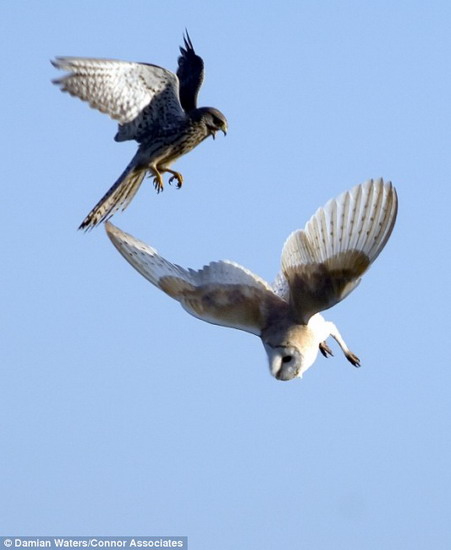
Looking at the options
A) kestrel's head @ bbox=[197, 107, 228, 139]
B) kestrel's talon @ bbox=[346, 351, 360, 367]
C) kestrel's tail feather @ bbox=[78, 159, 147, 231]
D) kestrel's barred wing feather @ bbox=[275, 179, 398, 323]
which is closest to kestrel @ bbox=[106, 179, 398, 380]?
kestrel's barred wing feather @ bbox=[275, 179, 398, 323]

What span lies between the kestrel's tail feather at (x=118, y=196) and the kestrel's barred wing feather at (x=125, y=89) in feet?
1.60

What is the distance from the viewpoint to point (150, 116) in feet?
54.5

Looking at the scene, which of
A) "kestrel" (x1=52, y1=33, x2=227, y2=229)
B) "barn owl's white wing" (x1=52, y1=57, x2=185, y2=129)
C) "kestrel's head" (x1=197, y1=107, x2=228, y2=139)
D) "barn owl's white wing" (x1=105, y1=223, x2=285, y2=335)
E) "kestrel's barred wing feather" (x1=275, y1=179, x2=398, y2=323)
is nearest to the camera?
"kestrel's barred wing feather" (x1=275, y1=179, x2=398, y2=323)

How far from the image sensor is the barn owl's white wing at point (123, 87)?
15.5 meters

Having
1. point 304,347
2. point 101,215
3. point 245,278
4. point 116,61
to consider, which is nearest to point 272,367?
point 304,347

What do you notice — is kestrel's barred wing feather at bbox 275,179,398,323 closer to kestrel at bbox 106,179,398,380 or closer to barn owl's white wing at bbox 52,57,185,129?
kestrel at bbox 106,179,398,380

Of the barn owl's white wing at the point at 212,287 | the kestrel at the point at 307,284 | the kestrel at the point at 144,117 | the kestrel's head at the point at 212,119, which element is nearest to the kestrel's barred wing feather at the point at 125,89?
the kestrel at the point at 144,117

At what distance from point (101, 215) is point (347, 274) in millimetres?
3834

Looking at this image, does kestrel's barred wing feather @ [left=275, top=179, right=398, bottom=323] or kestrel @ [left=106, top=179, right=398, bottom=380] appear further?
kestrel's barred wing feather @ [left=275, top=179, right=398, bottom=323]

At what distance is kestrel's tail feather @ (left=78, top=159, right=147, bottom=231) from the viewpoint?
1561cm

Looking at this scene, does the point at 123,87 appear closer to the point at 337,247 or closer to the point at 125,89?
the point at 125,89

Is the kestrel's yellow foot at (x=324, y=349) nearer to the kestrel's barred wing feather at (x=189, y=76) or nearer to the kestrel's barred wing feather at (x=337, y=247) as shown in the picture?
the kestrel's barred wing feather at (x=337, y=247)

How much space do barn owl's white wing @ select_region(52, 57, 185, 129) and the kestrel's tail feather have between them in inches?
23.4

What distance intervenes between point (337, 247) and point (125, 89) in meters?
4.28
